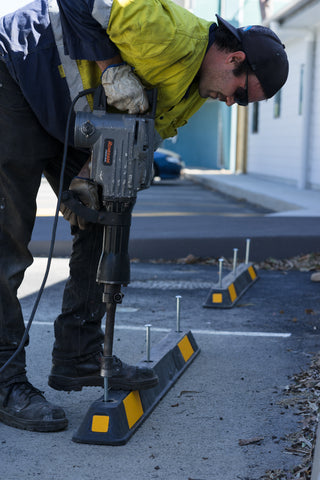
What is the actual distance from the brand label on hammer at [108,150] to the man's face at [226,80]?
53cm

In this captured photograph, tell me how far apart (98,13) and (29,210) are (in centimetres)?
95

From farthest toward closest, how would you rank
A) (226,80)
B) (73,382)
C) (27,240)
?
(73,382) → (27,240) → (226,80)

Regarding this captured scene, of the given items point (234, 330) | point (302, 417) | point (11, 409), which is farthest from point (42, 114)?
point (234, 330)

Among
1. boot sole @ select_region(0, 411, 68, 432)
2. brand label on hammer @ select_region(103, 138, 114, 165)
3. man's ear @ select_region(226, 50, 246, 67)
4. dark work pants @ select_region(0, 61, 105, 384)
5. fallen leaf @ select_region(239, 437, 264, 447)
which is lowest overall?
fallen leaf @ select_region(239, 437, 264, 447)

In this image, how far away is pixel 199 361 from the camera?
13.8 feet

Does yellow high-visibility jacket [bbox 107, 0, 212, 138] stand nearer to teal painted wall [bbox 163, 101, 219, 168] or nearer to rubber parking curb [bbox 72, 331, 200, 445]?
rubber parking curb [bbox 72, 331, 200, 445]

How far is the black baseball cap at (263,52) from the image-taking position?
2846mm

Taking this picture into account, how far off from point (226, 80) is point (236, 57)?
0.11 metres

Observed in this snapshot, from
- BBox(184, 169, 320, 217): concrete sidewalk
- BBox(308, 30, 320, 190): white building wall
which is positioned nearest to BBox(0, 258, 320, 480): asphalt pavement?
BBox(184, 169, 320, 217): concrete sidewalk

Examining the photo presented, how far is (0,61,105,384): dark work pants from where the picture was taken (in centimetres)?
300

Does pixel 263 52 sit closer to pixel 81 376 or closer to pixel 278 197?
pixel 81 376

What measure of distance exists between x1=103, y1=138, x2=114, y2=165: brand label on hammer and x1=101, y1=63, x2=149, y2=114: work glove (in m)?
0.14

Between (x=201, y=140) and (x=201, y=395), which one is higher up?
(x=201, y=140)

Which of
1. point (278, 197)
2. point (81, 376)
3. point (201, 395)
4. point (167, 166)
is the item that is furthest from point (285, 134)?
point (81, 376)
